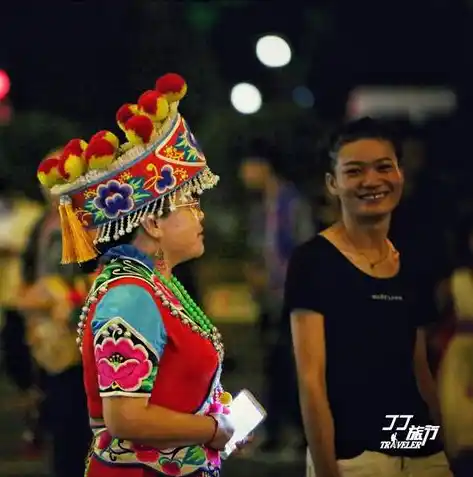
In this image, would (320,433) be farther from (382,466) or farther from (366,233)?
(366,233)

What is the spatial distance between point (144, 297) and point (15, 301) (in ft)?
7.36

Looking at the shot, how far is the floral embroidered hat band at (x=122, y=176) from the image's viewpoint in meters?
2.30

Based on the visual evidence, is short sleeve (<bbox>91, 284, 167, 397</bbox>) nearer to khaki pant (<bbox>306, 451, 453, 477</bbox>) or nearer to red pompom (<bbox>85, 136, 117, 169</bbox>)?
red pompom (<bbox>85, 136, 117, 169</bbox>)

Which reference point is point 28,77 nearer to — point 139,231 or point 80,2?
point 80,2

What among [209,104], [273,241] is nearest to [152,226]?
[273,241]

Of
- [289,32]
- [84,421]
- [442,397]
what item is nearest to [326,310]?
[442,397]

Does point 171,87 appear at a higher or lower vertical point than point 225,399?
higher

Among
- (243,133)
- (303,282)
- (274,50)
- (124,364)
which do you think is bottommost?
(124,364)

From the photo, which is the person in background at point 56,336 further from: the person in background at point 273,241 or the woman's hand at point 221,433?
the woman's hand at point 221,433

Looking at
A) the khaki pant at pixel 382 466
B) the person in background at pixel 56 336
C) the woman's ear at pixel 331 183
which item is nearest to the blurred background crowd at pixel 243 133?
the person in background at pixel 56 336

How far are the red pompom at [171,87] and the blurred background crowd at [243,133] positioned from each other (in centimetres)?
81

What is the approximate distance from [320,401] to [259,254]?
4283 mm

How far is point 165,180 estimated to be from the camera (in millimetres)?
2330

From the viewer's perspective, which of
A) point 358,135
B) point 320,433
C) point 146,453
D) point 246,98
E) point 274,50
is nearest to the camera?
point 146,453
